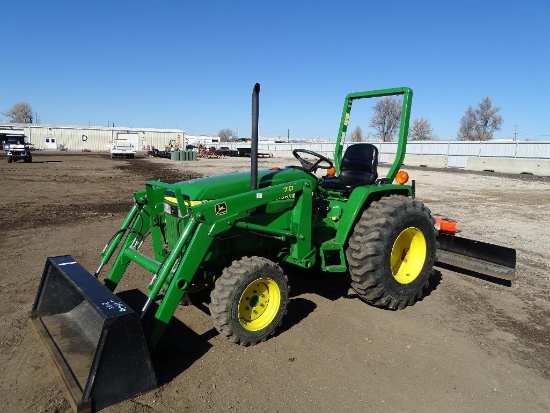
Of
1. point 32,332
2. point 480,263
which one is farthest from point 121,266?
point 480,263

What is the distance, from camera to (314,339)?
12.4 feet

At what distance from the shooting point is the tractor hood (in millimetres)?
3711

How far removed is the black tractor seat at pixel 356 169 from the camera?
480cm

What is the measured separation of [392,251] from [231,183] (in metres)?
1.92

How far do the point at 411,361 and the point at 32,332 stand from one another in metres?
3.36

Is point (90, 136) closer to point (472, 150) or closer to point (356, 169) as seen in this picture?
point (472, 150)

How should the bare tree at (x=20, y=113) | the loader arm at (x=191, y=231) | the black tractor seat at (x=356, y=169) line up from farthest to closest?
1. the bare tree at (x=20, y=113)
2. the black tractor seat at (x=356, y=169)
3. the loader arm at (x=191, y=231)

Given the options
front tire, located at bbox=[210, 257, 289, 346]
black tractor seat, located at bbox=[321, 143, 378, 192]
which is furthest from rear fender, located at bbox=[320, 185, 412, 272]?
front tire, located at bbox=[210, 257, 289, 346]

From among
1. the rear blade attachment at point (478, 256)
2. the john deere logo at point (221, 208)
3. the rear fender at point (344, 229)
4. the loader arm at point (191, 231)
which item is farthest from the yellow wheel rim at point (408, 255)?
the john deere logo at point (221, 208)

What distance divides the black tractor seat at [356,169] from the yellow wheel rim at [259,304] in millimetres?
1611

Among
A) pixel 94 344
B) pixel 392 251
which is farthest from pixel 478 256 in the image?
pixel 94 344

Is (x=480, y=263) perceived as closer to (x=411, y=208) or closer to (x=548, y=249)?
(x=411, y=208)

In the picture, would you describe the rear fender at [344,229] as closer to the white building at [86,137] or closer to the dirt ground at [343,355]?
the dirt ground at [343,355]

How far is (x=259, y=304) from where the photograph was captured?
365cm
